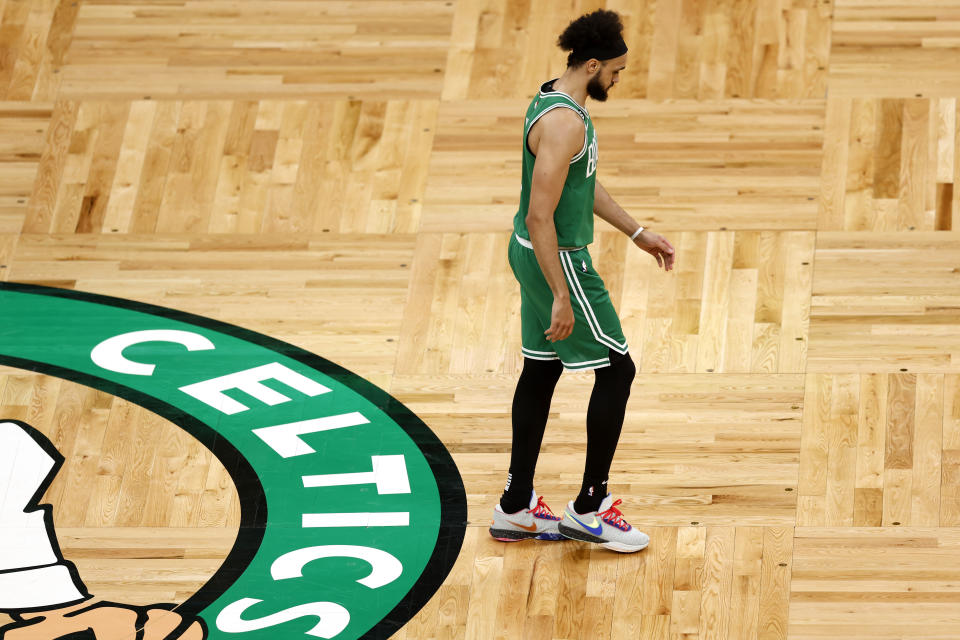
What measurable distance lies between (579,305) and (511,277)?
1.53 m

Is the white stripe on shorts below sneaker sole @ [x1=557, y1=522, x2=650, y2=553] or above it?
above

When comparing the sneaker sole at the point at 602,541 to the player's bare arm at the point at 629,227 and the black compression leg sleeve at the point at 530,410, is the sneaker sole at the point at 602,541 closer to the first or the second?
the black compression leg sleeve at the point at 530,410

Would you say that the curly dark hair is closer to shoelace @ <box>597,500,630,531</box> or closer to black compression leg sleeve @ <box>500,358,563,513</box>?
black compression leg sleeve @ <box>500,358,563,513</box>

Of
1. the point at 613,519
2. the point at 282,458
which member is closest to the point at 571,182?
the point at 613,519

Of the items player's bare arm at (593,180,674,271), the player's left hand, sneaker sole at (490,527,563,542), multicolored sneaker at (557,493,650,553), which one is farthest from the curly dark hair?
sneaker sole at (490,527,563,542)

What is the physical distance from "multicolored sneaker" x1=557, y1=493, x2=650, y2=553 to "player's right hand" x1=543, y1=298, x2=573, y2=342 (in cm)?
67

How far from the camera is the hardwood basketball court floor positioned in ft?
16.7

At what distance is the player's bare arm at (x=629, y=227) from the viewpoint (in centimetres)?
496

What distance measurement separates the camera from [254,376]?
19.6 feet

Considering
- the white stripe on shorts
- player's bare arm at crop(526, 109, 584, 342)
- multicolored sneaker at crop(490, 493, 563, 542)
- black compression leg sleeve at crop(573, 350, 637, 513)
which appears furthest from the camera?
multicolored sneaker at crop(490, 493, 563, 542)

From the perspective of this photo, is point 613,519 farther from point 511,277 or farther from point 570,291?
point 511,277

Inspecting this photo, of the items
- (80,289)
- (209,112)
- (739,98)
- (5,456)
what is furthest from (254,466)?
(739,98)

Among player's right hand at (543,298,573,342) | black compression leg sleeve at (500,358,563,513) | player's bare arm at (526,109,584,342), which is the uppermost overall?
player's bare arm at (526,109,584,342)

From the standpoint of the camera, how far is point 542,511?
5184mm
